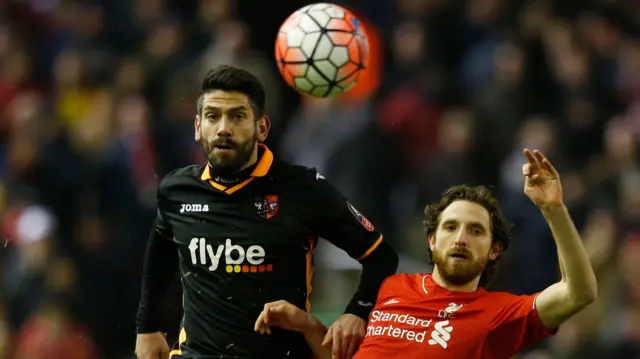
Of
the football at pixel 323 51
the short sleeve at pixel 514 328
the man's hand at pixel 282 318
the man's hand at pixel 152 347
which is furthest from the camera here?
the football at pixel 323 51

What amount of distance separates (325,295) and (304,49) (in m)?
3.16

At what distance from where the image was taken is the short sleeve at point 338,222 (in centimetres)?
702

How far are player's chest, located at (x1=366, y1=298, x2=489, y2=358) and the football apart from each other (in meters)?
1.85

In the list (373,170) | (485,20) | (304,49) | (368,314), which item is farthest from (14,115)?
(368,314)

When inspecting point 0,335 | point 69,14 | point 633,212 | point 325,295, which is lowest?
point 0,335

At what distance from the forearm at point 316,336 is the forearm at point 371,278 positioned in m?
0.24

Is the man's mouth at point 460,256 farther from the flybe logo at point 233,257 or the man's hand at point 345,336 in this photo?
the flybe logo at point 233,257

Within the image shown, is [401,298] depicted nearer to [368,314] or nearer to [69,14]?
[368,314]

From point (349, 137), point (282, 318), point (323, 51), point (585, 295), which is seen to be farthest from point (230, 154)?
point (349, 137)

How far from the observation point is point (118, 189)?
12.3 metres

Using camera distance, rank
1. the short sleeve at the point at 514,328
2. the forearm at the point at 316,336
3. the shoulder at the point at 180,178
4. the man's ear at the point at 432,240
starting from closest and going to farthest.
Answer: the short sleeve at the point at 514,328 → the forearm at the point at 316,336 → the man's ear at the point at 432,240 → the shoulder at the point at 180,178

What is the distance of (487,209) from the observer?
700 cm

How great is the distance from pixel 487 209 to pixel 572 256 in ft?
3.14

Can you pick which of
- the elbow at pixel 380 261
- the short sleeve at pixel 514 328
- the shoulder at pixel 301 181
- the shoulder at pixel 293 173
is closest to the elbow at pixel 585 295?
the short sleeve at pixel 514 328
